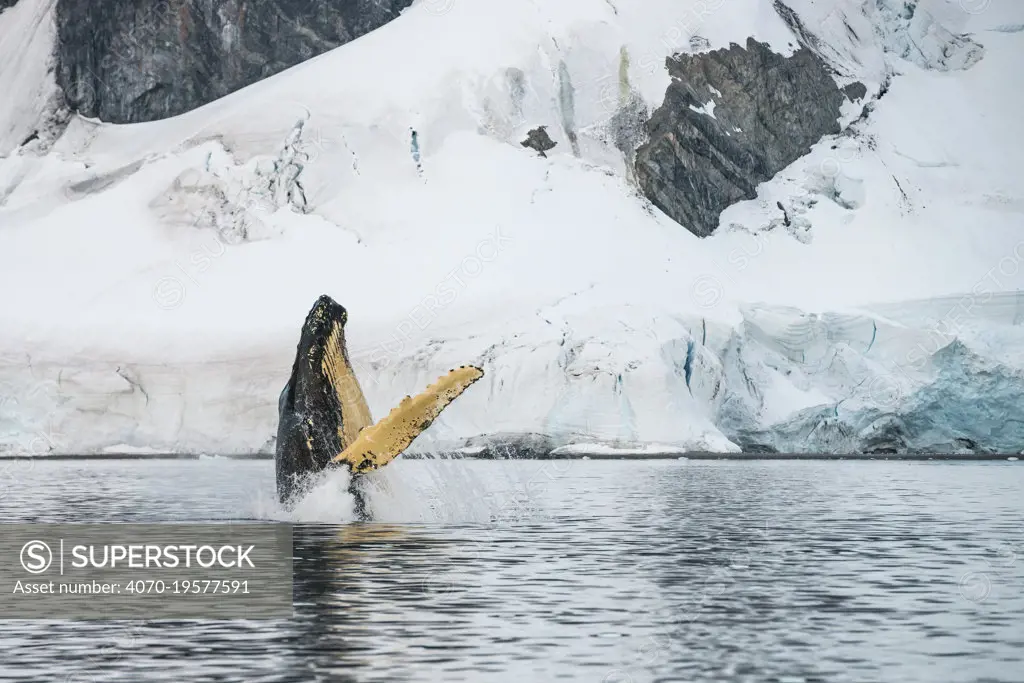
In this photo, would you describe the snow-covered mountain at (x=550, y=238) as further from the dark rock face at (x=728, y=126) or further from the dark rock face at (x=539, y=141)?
the dark rock face at (x=539, y=141)

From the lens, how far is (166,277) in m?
66.6

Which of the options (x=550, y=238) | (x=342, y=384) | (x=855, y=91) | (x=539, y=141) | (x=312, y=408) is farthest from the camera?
(x=855, y=91)

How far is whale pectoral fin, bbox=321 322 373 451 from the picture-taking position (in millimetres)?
25453

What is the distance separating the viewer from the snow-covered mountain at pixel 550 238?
5894 centimetres

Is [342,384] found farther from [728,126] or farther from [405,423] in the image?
[728,126]

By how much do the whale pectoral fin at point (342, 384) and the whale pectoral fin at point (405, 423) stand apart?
1.02 meters

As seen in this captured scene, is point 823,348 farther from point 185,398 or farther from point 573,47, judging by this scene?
point 185,398

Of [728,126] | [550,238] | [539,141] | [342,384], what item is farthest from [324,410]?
[728,126]

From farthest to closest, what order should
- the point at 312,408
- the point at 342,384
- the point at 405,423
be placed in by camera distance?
1. the point at 342,384
2. the point at 312,408
3. the point at 405,423

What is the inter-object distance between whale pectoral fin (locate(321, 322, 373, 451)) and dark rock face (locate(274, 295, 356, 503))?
1.8 inches

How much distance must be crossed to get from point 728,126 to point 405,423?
188 feet

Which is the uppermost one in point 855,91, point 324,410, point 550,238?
point 855,91

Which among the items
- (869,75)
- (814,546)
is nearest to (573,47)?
(869,75)

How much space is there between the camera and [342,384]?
25641 mm
